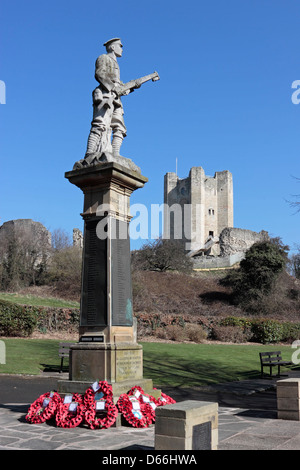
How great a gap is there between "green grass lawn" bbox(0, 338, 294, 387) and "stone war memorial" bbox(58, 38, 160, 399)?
4.82m

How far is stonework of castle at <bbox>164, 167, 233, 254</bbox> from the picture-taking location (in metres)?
73.6

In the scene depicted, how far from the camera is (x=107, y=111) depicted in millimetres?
8773

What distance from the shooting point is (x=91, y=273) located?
8.09 m

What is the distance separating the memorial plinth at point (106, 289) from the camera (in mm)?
7508

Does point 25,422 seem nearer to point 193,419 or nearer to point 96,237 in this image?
point 96,237

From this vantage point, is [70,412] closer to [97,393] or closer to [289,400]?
[97,393]

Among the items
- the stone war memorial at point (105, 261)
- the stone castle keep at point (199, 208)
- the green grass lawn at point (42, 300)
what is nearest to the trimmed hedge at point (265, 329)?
the green grass lawn at point (42, 300)

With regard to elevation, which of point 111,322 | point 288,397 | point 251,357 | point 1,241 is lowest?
point 251,357

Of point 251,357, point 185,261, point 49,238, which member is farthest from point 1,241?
point 251,357

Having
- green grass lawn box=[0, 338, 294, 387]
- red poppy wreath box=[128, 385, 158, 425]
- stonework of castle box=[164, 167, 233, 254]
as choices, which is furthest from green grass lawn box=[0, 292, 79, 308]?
stonework of castle box=[164, 167, 233, 254]

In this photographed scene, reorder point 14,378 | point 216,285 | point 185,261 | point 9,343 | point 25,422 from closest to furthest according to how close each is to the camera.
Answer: point 25,422 → point 14,378 → point 9,343 → point 216,285 → point 185,261

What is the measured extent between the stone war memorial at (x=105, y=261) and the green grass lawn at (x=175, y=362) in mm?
4820

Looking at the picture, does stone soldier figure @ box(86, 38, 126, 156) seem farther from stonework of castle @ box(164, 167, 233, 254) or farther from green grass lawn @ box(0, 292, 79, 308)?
stonework of castle @ box(164, 167, 233, 254)

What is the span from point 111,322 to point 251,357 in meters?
13.6
